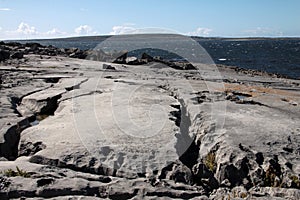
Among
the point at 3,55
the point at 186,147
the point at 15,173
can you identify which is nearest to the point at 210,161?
the point at 186,147

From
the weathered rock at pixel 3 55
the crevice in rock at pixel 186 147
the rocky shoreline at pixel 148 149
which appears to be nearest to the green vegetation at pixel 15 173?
the rocky shoreline at pixel 148 149

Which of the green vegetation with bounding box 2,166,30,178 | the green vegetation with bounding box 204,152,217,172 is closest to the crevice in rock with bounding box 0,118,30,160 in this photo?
the green vegetation with bounding box 2,166,30,178

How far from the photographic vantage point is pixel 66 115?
830cm

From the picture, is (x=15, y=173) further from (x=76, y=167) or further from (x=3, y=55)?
(x=3, y=55)

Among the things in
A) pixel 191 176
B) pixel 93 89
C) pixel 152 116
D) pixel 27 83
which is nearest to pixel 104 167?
pixel 191 176

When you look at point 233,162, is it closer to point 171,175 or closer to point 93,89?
point 171,175

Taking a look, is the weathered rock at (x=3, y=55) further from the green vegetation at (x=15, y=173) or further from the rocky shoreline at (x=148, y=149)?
the green vegetation at (x=15, y=173)

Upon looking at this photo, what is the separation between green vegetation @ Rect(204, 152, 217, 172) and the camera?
6022mm

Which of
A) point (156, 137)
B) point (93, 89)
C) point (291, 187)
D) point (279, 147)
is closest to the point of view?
point (291, 187)

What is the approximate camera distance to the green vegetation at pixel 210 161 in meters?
6.02

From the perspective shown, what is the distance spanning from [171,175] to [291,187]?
1.89 meters

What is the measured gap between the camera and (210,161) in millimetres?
6164

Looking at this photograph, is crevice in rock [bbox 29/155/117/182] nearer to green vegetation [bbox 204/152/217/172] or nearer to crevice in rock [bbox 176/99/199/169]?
crevice in rock [bbox 176/99/199/169]

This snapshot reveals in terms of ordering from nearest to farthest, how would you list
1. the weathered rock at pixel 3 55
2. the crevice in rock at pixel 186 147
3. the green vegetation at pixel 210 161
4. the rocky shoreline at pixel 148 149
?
1. the rocky shoreline at pixel 148 149
2. the green vegetation at pixel 210 161
3. the crevice in rock at pixel 186 147
4. the weathered rock at pixel 3 55
